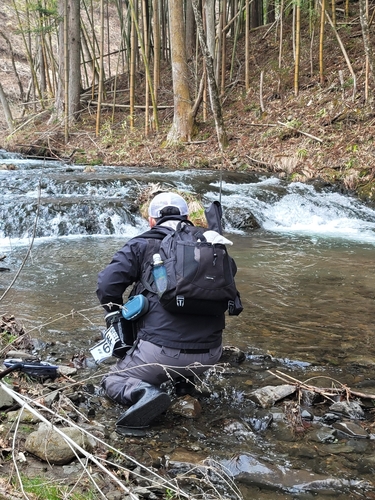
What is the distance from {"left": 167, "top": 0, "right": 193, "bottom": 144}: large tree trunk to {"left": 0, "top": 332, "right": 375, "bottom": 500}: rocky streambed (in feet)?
42.3

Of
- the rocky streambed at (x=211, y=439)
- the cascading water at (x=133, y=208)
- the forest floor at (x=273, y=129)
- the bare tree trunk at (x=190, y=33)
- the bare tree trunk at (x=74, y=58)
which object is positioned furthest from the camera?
the bare tree trunk at (x=190, y=33)

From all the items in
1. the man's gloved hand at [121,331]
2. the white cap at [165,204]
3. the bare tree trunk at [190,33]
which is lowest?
the man's gloved hand at [121,331]

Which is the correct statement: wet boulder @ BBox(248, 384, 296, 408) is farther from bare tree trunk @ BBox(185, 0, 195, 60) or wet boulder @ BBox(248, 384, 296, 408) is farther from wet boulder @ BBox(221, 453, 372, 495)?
bare tree trunk @ BBox(185, 0, 195, 60)

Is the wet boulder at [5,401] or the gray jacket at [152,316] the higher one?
the gray jacket at [152,316]

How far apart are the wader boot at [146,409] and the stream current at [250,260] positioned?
65cm

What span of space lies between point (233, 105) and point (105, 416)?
15963mm

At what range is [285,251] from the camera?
27.7ft

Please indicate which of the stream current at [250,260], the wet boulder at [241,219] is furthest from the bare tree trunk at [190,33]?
the wet boulder at [241,219]

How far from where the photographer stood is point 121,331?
3.29 m

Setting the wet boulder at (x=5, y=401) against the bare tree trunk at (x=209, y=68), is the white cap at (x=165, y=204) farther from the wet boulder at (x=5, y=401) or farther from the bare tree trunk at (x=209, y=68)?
the bare tree trunk at (x=209, y=68)

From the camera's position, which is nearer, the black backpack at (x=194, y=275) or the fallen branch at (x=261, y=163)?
the black backpack at (x=194, y=275)

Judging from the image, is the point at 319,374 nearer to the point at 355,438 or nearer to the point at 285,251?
the point at 355,438

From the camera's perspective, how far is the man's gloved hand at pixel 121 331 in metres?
3.27

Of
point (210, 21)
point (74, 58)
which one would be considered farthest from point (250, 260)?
point (74, 58)
